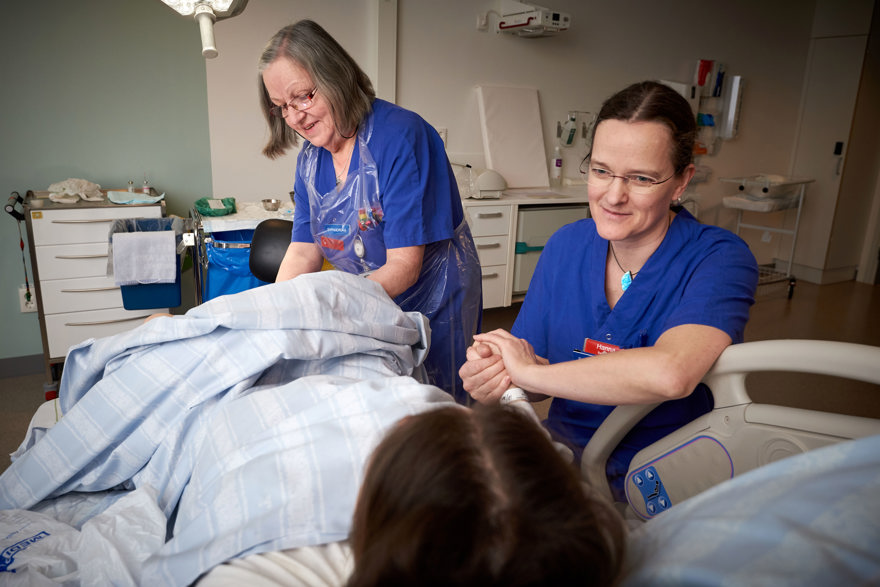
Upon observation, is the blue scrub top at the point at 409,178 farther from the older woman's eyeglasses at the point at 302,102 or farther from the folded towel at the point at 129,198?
the folded towel at the point at 129,198

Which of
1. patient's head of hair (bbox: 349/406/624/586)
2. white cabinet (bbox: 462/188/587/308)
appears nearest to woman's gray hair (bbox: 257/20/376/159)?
patient's head of hair (bbox: 349/406/624/586)

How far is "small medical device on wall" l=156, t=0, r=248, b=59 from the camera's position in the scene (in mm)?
1176

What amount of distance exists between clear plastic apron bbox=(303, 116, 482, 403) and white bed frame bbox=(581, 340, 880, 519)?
0.59 m

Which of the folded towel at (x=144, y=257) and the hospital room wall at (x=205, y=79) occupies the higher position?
the hospital room wall at (x=205, y=79)

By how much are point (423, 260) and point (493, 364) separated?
56cm

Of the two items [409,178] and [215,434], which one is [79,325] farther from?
[215,434]

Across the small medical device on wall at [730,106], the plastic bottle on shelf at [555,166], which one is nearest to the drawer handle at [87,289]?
the plastic bottle on shelf at [555,166]

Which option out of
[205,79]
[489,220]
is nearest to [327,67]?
[205,79]

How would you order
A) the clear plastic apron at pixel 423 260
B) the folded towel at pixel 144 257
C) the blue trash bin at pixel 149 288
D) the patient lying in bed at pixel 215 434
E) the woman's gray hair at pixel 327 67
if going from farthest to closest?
the blue trash bin at pixel 149 288, the folded towel at pixel 144 257, the clear plastic apron at pixel 423 260, the woman's gray hair at pixel 327 67, the patient lying in bed at pixel 215 434

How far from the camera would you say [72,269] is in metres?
2.70

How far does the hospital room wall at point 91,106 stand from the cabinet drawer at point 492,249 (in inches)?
65.9

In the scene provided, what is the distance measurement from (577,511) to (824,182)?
6.05 m

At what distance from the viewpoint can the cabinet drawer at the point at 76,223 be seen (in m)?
2.59

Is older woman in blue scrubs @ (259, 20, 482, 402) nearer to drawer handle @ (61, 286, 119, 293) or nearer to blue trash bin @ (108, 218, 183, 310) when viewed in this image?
blue trash bin @ (108, 218, 183, 310)
